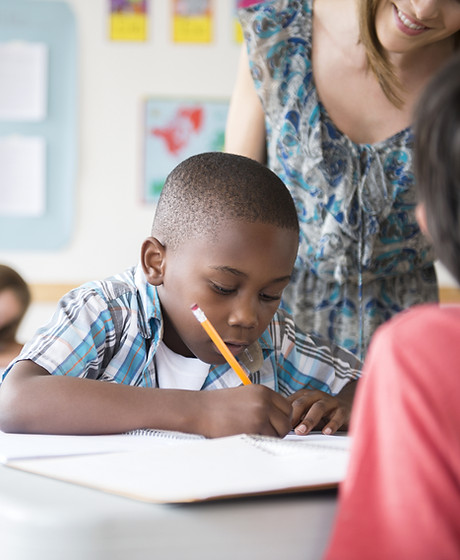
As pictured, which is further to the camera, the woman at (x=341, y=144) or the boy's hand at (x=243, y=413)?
the woman at (x=341, y=144)

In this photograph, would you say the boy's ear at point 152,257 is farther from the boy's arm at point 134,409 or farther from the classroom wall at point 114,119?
the classroom wall at point 114,119

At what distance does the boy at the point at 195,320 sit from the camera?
91 cm

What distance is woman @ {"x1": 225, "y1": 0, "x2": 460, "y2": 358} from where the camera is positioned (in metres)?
1.26

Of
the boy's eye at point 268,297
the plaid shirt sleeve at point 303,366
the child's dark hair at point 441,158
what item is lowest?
the plaid shirt sleeve at point 303,366

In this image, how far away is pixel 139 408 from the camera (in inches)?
30.7

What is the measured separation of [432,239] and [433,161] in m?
0.05

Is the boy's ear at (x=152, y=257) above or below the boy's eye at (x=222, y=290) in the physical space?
above

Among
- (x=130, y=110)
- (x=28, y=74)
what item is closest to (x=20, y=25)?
(x=28, y=74)

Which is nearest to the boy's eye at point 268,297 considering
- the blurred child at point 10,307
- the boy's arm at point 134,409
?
the boy's arm at point 134,409

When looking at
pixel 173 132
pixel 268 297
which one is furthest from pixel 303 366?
pixel 173 132

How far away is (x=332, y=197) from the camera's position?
1264 mm

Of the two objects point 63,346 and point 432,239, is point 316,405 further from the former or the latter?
point 432,239

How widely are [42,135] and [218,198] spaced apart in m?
1.66

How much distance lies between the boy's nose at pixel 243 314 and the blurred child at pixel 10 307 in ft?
3.79
